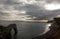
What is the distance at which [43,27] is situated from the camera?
237 cm

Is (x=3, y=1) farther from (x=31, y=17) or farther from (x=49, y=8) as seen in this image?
(x=49, y=8)

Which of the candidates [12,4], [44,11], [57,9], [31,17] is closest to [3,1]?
[12,4]

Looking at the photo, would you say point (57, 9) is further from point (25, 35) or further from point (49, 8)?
point (25, 35)

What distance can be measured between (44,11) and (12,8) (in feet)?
1.65

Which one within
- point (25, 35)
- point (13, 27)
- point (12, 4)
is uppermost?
point (12, 4)

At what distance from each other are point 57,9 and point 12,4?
695mm

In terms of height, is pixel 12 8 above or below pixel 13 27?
above

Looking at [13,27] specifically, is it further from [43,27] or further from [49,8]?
[49,8]

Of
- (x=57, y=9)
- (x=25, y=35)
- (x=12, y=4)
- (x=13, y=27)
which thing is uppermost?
(x=12, y=4)

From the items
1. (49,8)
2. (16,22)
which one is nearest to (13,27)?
(16,22)

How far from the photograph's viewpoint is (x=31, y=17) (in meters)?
2.40

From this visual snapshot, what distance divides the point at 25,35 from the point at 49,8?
565 mm

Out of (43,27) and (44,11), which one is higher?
(44,11)

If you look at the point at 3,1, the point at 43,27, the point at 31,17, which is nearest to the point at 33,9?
the point at 31,17
